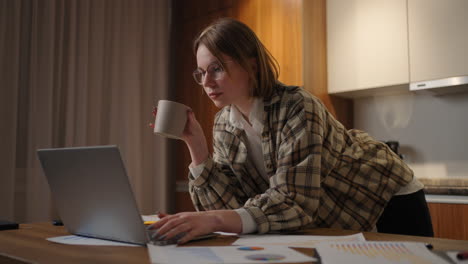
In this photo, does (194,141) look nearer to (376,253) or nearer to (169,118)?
(169,118)

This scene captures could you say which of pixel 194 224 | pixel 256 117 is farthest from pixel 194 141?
pixel 194 224

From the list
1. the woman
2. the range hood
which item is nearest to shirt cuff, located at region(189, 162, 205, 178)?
the woman

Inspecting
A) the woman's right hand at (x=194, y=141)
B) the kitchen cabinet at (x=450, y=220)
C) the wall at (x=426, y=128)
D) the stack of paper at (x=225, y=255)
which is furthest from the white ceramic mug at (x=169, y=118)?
the wall at (x=426, y=128)

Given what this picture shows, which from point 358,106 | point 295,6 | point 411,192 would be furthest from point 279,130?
point 358,106

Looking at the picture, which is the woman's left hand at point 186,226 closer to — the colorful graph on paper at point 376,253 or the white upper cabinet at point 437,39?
the colorful graph on paper at point 376,253

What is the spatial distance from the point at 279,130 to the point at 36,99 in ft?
6.54

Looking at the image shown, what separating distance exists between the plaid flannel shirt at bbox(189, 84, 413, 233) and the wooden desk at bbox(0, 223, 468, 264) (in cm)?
10

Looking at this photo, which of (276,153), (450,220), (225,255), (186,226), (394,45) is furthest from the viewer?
(394,45)

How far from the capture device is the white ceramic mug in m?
1.13

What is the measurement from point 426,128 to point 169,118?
6.45 feet

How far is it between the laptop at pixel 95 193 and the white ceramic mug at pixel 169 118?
0.30 m

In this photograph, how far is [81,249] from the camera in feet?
2.42

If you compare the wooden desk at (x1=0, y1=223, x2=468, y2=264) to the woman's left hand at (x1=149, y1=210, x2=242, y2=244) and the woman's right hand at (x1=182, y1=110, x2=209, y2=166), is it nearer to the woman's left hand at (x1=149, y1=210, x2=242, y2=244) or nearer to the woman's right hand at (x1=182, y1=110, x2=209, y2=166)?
the woman's left hand at (x1=149, y1=210, x2=242, y2=244)

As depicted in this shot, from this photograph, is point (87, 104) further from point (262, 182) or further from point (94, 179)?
point (94, 179)
